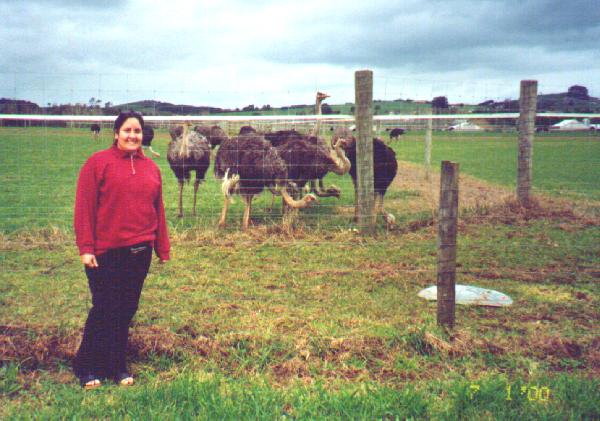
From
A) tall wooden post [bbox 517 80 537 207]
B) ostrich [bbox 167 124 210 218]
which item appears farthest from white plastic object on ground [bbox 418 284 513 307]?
ostrich [bbox 167 124 210 218]

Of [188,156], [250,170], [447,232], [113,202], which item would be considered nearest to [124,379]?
[113,202]

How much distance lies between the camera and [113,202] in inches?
144

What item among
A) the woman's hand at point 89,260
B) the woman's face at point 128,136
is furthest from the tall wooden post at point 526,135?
the woman's hand at point 89,260

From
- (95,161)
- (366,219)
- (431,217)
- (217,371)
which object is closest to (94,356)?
(217,371)

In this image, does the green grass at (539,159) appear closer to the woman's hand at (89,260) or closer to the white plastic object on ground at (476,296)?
the white plastic object on ground at (476,296)

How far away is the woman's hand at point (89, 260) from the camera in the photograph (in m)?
3.61

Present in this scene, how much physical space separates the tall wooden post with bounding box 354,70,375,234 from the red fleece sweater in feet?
15.8

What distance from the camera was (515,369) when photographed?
4.06 metres

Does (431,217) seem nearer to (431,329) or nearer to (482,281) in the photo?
(482,281)

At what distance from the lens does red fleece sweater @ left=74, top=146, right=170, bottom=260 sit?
11.8ft

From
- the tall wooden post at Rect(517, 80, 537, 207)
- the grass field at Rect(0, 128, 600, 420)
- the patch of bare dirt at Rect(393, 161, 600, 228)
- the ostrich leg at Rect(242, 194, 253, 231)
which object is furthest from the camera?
the tall wooden post at Rect(517, 80, 537, 207)

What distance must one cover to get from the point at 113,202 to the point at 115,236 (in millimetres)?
237

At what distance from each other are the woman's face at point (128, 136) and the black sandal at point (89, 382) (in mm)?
1646

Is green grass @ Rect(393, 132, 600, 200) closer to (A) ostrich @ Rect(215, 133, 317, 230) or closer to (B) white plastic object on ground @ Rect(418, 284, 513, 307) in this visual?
(A) ostrich @ Rect(215, 133, 317, 230)
